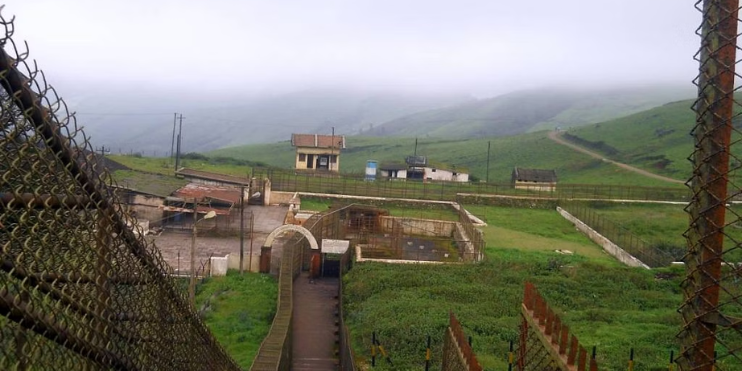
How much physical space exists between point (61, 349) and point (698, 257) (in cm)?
342

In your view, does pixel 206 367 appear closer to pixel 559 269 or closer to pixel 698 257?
pixel 698 257

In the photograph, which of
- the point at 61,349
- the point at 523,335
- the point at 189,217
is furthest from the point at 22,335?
the point at 189,217

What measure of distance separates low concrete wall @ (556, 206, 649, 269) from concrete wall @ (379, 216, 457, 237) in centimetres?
698

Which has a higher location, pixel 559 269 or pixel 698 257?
pixel 698 257

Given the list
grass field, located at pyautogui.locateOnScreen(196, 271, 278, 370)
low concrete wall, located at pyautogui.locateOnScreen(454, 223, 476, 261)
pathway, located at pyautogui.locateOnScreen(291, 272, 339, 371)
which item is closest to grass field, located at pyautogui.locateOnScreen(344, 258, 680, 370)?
pathway, located at pyautogui.locateOnScreen(291, 272, 339, 371)

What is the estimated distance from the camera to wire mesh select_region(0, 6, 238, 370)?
90.4 inches

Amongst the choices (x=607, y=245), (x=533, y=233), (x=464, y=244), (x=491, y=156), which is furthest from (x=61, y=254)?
(x=491, y=156)

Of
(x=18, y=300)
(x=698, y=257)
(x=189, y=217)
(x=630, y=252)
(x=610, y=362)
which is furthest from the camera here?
(x=189, y=217)

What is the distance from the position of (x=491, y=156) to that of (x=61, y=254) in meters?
80.4

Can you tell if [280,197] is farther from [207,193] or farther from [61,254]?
[61,254]

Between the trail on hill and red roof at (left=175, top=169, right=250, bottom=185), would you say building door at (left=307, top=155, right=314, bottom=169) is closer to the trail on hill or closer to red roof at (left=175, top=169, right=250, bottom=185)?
red roof at (left=175, top=169, right=250, bottom=185)

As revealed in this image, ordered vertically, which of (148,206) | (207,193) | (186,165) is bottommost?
(148,206)

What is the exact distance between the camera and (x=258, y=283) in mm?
21516

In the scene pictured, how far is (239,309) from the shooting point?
18547 millimetres
